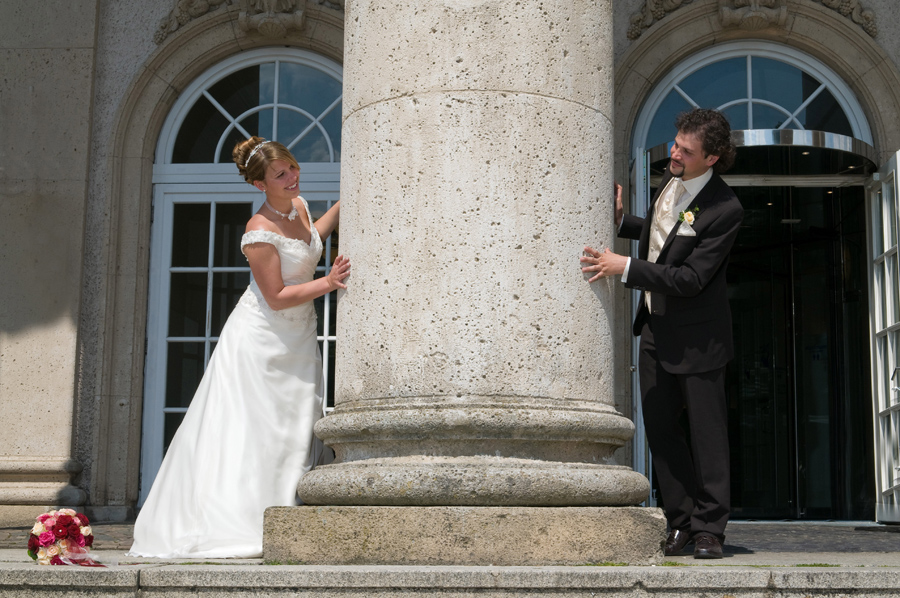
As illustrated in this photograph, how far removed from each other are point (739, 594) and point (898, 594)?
1.38 feet

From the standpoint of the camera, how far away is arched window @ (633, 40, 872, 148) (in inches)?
298

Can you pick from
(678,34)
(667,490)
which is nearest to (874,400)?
(678,34)

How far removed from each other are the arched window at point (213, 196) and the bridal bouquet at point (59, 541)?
4.09 metres

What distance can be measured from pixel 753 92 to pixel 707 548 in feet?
15.6

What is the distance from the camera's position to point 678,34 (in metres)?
7.55

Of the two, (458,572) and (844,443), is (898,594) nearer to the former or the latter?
(458,572)

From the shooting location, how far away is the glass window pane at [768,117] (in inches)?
299

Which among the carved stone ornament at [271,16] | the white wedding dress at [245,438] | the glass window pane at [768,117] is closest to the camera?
the white wedding dress at [245,438]

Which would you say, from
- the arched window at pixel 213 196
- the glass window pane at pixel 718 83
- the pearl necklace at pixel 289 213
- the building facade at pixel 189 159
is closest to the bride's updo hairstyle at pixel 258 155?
the pearl necklace at pixel 289 213

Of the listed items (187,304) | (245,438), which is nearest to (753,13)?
(187,304)

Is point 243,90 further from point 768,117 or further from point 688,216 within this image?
point 688,216

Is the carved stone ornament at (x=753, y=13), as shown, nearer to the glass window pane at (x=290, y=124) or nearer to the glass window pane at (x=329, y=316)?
the glass window pane at (x=290, y=124)

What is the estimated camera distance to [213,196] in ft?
25.7

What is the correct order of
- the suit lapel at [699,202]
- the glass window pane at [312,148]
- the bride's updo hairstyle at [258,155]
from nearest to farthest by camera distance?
the suit lapel at [699,202], the bride's updo hairstyle at [258,155], the glass window pane at [312,148]
